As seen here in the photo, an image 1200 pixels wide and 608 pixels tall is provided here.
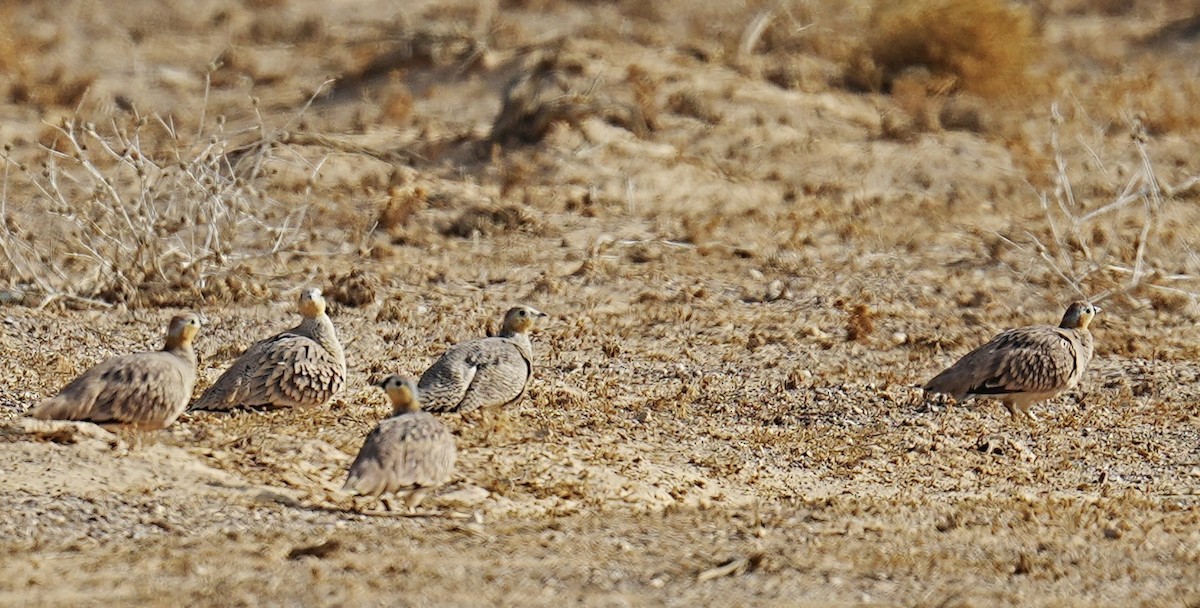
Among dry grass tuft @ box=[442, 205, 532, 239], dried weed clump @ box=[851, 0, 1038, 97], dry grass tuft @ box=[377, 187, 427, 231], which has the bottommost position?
dried weed clump @ box=[851, 0, 1038, 97]

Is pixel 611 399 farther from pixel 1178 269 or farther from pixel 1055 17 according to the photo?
pixel 1055 17

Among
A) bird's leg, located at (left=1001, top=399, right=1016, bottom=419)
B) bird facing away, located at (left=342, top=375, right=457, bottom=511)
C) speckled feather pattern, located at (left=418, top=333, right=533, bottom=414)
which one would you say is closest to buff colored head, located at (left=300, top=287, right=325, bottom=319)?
speckled feather pattern, located at (left=418, top=333, right=533, bottom=414)

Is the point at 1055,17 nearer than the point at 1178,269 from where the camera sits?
No

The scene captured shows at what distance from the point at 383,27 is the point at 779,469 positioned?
51.3 feet

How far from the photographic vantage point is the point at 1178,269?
13266 millimetres

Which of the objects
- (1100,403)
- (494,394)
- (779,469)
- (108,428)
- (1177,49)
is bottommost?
(1177,49)

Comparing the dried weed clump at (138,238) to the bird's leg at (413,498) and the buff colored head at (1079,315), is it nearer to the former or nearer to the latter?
the bird's leg at (413,498)

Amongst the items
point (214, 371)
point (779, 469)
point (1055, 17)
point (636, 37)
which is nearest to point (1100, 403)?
point (779, 469)

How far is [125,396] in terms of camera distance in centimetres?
736

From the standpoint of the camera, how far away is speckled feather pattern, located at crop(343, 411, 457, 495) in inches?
264

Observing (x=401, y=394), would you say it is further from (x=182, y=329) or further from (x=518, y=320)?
(x=518, y=320)

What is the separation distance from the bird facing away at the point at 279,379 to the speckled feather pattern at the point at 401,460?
1235mm

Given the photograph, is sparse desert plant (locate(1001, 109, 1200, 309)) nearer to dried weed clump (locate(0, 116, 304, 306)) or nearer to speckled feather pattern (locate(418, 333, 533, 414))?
speckled feather pattern (locate(418, 333, 533, 414))

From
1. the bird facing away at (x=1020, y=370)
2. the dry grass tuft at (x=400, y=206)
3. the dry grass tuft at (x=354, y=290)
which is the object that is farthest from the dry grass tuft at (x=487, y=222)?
the bird facing away at (x=1020, y=370)
